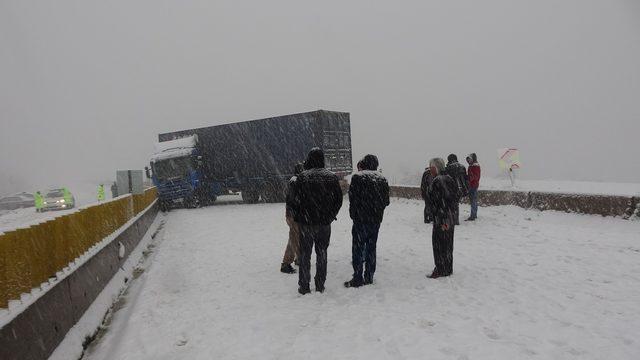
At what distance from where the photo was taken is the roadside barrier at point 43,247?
12.6 ft

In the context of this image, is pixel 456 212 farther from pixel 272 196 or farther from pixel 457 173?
pixel 272 196

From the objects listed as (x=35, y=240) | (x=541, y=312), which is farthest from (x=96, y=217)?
(x=541, y=312)

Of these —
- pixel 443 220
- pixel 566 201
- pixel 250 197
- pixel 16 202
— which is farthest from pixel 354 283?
pixel 16 202

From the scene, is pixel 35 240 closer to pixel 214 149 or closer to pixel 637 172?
pixel 214 149

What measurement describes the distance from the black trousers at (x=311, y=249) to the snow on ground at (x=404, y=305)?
A: 0.83 ft

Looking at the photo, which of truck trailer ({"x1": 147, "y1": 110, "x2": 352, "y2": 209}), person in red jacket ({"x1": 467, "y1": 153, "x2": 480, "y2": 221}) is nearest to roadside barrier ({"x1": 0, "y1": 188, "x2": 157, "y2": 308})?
person in red jacket ({"x1": 467, "y1": 153, "x2": 480, "y2": 221})

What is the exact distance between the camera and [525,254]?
7.93 metres

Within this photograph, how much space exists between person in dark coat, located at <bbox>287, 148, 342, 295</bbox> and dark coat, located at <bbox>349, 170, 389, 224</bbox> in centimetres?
29

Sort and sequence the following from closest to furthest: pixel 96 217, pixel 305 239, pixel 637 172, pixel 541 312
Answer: pixel 541 312, pixel 305 239, pixel 96 217, pixel 637 172

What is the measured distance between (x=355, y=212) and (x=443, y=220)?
1383 mm

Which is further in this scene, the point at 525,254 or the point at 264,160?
the point at 264,160

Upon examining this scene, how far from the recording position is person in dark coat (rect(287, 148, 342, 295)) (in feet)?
19.6

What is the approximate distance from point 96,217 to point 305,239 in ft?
11.9

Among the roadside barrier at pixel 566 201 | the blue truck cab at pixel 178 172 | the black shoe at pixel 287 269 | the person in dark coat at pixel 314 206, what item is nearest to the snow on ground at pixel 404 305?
the black shoe at pixel 287 269
